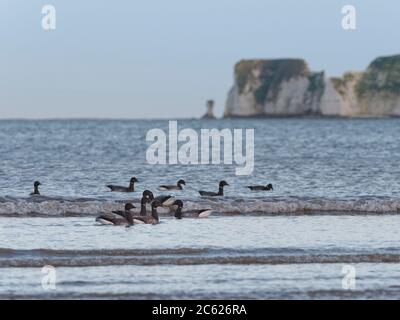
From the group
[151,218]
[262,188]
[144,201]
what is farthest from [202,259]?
[262,188]

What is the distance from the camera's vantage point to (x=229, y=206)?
29188 mm

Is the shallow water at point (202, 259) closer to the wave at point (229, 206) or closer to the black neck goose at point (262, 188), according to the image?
the wave at point (229, 206)

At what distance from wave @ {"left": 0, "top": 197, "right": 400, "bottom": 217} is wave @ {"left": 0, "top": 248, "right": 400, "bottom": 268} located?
6964mm

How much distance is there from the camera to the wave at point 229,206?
2820cm

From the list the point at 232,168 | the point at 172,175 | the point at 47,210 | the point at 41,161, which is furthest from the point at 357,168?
the point at 47,210

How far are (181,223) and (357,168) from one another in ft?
74.7

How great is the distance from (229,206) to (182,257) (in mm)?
9730

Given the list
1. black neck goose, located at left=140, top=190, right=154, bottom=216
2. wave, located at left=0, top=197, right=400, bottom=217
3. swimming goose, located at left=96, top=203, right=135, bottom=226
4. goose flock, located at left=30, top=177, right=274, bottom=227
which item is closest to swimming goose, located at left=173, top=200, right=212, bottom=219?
goose flock, located at left=30, top=177, right=274, bottom=227

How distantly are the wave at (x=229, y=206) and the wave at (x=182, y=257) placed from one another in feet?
22.8

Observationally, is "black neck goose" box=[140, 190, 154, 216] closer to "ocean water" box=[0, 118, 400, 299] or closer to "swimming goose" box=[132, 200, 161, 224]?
"ocean water" box=[0, 118, 400, 299]

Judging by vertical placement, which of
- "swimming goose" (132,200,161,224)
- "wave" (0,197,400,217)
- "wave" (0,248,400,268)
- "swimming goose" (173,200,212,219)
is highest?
"wave" (0,248,400,268)

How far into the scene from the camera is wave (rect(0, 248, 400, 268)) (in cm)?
1912

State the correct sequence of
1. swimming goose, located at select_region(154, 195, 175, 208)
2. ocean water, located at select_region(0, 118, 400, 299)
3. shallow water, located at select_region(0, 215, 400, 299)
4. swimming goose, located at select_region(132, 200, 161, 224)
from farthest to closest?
1. swimming goose, located at select_region(154, 195, 175, 208)
2. swimming goose, located at select_region(132, 200, 161, 224)
3. ocean water, located at select_region(0, 118, 400, 299)
4. shallow water, located at select_region(0, 215, 400, 299)

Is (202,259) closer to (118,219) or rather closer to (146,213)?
(118,219)
